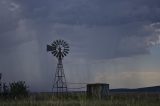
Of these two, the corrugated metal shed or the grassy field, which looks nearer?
the grassy field

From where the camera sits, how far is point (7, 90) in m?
46.9

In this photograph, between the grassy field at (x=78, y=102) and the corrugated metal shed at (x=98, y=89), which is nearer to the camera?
the grassy field at (x=78, y=102)

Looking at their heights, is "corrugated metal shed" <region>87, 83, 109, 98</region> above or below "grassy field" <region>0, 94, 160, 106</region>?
above

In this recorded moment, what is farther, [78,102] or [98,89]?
[98,89]

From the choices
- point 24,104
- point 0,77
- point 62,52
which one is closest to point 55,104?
point 24,104

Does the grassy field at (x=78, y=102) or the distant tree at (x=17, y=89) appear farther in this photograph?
the distant tree at (x=17, y=89)

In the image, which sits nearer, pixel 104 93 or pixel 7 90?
pixel 104 93

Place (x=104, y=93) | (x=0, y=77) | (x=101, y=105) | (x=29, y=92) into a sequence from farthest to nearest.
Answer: (x=0, y=77) < (x=29, y=92) < (x=104, y=93) < (x=101, y=105)

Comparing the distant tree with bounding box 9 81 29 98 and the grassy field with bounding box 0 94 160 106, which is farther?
the distant tree with bounding box 9 81 29 98

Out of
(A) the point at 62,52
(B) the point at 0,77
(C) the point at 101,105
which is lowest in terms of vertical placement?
(C) the point at 101,105

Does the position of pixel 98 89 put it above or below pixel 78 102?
above

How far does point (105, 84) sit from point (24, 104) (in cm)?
1937

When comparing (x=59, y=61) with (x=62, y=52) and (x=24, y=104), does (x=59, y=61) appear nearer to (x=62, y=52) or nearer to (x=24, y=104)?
(x=62, y=52)

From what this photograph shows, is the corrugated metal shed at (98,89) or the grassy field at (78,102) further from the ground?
the corrugated metal shed at (98,89)
